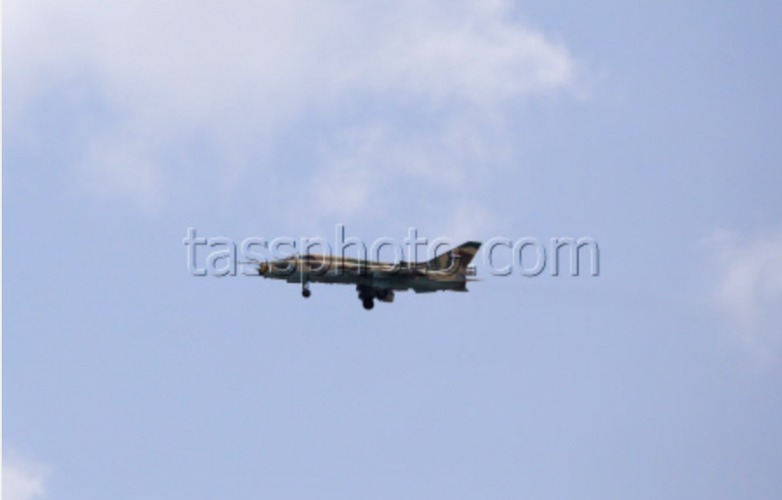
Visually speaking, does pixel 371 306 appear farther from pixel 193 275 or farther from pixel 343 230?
pixel 193 275

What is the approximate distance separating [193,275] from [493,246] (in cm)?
2767

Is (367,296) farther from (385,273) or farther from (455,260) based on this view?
(455,260)

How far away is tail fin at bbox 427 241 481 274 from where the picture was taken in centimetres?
12381

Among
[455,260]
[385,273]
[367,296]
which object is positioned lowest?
[367,296]

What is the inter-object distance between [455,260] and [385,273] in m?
6.42

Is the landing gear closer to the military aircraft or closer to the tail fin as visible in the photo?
the military aircraft

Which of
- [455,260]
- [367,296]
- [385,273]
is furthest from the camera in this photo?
[367,296]

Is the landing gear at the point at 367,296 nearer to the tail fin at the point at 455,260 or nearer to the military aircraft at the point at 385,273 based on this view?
the military aircraft at the point at 385,273

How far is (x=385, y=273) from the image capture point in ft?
401

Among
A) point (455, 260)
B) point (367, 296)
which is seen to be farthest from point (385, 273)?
point (455, 260)

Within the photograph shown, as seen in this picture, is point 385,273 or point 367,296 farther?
point 367,296

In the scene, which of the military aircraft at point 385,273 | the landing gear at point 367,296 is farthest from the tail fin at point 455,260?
the landing gear at point 367,296

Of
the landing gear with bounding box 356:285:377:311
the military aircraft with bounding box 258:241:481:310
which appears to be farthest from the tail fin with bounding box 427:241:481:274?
the landing gear with bounding box 356:285:377:311

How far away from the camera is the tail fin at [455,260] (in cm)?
12381
